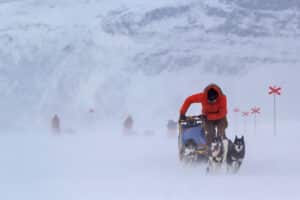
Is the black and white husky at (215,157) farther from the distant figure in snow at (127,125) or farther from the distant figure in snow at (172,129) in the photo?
the distant figure in snow at (127,125)

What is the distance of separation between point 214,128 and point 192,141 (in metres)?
0.62

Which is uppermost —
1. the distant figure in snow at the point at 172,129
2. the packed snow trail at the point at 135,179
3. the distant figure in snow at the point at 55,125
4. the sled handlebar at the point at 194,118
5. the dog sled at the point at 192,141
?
the distant figure in snow at the point at 55,125

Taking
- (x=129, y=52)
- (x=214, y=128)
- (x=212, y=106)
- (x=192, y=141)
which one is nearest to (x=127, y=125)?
(x=192, y=141)

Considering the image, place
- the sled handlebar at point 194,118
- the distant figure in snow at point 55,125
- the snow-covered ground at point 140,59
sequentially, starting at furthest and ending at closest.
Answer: the snow-covered ground at point 140,59
the distant figure in snow at point 55,125
the sled handlebar at point 194,118

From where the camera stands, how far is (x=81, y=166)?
480 inches

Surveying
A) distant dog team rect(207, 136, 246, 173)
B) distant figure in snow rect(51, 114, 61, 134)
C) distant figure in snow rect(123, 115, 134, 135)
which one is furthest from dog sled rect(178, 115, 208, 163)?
distant figure in snow rect(123, 115, 134, 135)

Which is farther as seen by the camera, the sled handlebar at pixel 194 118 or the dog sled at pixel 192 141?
the dog sled at pixel 192 141

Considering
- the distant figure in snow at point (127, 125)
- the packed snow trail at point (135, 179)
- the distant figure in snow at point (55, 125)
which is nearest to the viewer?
the packed snow trail at point (135, 179)

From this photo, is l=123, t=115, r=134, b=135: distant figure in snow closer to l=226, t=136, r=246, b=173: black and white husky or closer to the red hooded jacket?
the red hooded jacket

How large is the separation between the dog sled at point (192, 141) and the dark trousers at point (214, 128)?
23cm

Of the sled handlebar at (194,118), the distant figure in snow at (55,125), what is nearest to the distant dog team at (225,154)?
the sled handlebar at (194,118)

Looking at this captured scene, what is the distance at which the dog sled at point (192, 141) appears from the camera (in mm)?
11406

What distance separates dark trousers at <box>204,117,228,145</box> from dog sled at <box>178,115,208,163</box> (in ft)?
0.77

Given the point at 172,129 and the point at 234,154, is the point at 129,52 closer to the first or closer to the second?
the point at 172,129
